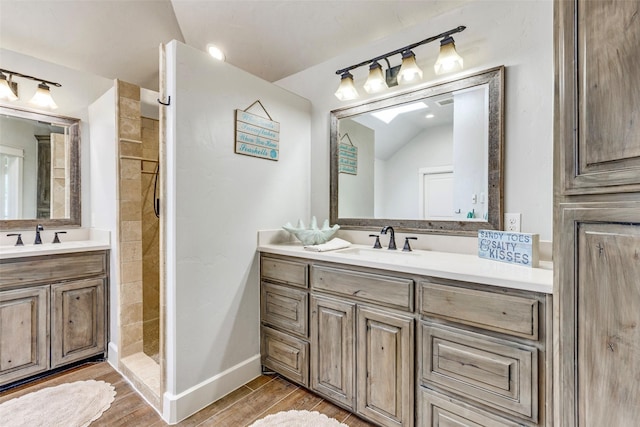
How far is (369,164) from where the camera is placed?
221 cm

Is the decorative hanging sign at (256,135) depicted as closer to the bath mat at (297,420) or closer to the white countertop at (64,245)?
the white countertop at (64,245)

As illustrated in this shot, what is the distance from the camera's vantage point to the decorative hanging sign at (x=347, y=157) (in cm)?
228

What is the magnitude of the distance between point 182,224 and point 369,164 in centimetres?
136

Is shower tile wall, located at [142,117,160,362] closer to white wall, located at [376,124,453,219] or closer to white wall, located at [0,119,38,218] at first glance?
white wall, located at [0,119,38,218]

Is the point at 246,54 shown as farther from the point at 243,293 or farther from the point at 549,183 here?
the point at 549,183

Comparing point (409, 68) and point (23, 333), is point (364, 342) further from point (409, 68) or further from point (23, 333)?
point (23, 333)

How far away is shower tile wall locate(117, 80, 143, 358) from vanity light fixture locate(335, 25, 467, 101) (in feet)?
5.10

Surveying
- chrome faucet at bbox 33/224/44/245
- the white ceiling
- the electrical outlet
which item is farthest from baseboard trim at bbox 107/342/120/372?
the electrical outlet

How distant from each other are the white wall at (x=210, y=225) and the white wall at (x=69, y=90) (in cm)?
148

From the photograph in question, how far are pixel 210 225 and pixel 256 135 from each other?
0.70 m

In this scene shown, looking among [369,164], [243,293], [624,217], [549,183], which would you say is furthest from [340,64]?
[624,217]

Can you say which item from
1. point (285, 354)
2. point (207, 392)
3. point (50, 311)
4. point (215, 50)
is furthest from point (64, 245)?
point (215, 50)

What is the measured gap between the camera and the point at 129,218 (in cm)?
217

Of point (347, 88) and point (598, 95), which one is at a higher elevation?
point (347, 88)
